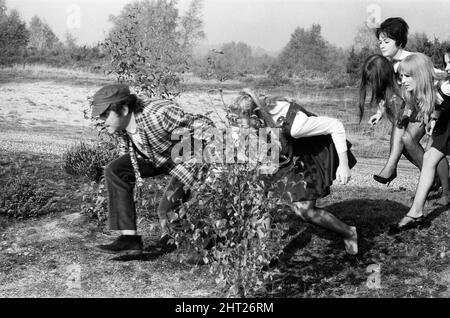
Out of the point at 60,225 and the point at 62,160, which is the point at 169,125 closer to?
the point at 60,225

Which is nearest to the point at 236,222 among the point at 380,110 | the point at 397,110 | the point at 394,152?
the point at 380,110

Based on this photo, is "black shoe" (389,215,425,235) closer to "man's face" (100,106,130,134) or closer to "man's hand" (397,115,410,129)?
"man's hand" (397,115,410,129)

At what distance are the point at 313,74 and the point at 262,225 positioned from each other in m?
26.7

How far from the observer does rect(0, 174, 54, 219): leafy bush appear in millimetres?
5625

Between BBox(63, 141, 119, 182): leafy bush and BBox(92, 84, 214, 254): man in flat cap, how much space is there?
1.55 metres

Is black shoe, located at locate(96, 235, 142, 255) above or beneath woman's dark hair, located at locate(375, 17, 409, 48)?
beneath

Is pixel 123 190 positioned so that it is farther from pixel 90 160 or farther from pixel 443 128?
pixel 443 128

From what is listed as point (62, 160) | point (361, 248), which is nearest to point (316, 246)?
point (361, 248)

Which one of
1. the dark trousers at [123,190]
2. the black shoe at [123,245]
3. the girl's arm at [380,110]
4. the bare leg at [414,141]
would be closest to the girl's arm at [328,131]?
the dark trousers at [123,190]

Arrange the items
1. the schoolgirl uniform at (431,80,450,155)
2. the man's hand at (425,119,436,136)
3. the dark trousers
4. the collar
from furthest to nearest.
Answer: the man's hand at (425,119,436,136) → the schoolgirl uniform at (431,80,450,155) → the dark trousers → the collar

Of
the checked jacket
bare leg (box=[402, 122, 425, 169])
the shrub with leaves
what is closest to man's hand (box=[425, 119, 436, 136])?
bare leg (box=[402, 122, 425, 169])

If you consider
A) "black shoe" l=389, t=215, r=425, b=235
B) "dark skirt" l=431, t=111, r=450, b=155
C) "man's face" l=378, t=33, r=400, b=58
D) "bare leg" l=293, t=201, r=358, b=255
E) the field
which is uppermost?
"man's face" l=378, t=33, r=400, b=58

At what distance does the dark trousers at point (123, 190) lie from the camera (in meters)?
4.57

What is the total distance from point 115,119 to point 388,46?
8.46ft
